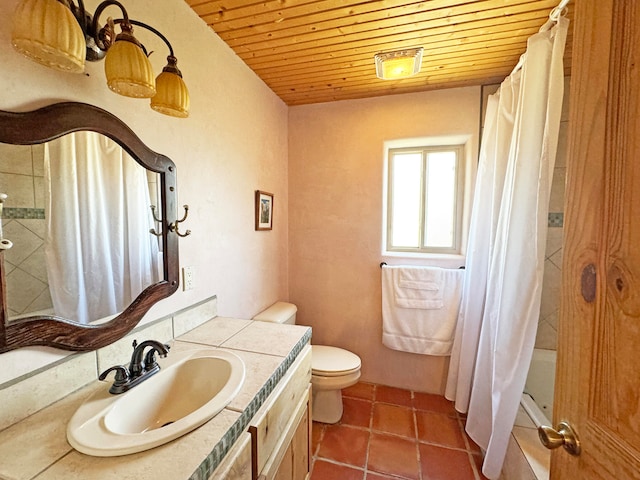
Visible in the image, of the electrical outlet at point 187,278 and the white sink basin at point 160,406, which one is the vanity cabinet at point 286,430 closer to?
the white sink basin at point 160,406

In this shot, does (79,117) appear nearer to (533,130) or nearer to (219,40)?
(219,40)

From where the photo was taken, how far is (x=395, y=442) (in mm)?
1706

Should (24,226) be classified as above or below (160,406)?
above

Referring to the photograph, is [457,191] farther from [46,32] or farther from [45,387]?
[45,387]

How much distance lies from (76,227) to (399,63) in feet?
5.66

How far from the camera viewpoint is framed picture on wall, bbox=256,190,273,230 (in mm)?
1895

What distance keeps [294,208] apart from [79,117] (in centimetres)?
162

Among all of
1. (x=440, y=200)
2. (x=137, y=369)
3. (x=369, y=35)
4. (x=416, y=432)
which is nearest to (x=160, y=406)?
(x=137, y=369)

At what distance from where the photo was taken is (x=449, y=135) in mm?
2012

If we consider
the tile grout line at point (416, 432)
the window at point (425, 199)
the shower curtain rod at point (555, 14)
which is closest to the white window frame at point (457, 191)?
the window at point (425, 199)

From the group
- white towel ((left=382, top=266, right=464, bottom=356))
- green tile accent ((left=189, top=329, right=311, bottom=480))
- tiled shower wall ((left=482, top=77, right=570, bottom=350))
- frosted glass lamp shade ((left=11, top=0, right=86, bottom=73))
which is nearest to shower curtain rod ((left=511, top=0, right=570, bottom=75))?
tiled shower wall ((left=482, top=77, right=570, bottom=350))

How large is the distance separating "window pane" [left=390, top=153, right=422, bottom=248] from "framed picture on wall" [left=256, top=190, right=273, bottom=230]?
101 cm

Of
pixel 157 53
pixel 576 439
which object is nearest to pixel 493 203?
pixel 576 439

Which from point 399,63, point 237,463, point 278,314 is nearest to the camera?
point 237,463
